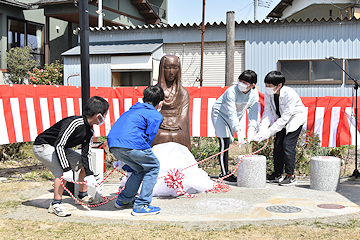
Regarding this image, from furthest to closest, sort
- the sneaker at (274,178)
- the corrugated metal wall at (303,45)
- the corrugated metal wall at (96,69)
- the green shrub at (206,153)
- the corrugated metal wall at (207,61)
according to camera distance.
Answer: the corrugated metal wall at (96,69), the corrugated metal wall at (207,61), the corrugated metal wall at (303,45), the green shrub at (206,153), the sneaker at (274,178)

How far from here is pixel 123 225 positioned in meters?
3.92

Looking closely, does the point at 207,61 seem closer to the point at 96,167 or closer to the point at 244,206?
→ the point at 96,167

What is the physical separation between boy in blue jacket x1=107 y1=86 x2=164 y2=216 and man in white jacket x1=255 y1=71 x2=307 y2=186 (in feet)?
7.16

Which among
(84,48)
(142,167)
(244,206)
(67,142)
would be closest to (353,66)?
(244,206)

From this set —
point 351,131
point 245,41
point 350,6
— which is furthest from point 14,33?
point 351,131

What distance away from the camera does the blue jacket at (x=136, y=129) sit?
162 inches

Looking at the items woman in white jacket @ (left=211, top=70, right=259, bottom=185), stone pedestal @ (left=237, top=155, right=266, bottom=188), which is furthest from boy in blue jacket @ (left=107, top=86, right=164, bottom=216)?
stone pedestal @ (left=237, top=155, right=266, bottom=188)

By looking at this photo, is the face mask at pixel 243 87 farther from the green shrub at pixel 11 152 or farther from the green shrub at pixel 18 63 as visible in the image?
the green shrub at pixel 18 63

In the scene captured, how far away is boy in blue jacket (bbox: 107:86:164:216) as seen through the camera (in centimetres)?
413

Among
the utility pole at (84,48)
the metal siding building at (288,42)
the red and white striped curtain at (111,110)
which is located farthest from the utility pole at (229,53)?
the utility pole at (84,48)

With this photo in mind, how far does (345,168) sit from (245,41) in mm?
6858

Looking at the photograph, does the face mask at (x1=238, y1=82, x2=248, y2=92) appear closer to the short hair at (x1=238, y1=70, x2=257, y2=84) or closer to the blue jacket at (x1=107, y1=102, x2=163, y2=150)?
the short hair at (x1=238, y1=70, x2=257, y2=84)

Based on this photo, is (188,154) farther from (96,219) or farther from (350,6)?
(350,6)

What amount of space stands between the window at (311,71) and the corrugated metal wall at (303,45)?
17 centimetres
